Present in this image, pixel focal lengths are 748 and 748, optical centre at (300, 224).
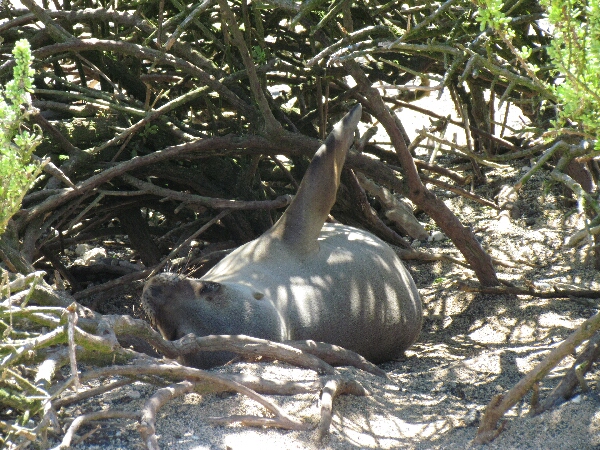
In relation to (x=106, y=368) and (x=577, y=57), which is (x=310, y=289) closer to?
(x=106, y=368)

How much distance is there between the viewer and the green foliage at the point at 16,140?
6.93 ft

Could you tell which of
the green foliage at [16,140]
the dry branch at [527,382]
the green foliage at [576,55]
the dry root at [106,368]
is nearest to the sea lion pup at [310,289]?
the dry root at [106,368]

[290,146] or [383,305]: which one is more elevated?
[290,146]

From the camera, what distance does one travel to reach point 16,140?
7.20ft

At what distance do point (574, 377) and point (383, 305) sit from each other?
1777mm

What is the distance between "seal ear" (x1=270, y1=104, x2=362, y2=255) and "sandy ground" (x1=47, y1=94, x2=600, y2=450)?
0.93m

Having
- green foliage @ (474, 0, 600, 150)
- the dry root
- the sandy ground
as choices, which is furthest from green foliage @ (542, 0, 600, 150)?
the dry root

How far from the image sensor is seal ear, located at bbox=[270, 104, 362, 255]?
14.4ft

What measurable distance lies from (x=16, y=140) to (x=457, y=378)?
7.77 ft

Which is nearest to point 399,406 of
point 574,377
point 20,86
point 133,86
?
point 574,377

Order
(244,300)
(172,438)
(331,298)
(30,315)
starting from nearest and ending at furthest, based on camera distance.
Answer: (30,315)
(172,438)
(244,300)
(331,298)

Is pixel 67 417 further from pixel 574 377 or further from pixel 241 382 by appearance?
pixel 574 377

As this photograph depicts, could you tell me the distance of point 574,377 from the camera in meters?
2.81

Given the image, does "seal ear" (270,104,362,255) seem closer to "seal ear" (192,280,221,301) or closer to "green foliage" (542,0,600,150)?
"seal ear" (192,280,221,301)
